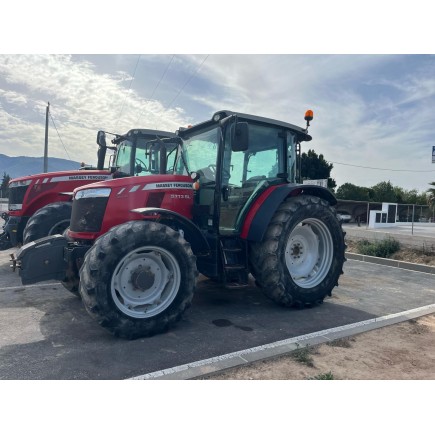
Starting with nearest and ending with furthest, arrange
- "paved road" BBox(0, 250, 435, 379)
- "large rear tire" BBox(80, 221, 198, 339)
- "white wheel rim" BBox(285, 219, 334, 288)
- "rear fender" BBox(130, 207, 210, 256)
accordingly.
Answer: "paved road" BBox(0, 250, 435, 379) < "large rear tire" BBox(80, 221, 198, 339) < "rear fender" BBox(130, 207, 210, 256) < "white wheel rim" BBox(285, 219, 334, 288)

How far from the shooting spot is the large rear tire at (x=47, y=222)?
5963mm

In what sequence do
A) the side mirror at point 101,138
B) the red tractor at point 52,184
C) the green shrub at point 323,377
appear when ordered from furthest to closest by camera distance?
1. the red tractor at point 52,184
2. the side mirror at point 101,138
3. the green shrub at point 323,377

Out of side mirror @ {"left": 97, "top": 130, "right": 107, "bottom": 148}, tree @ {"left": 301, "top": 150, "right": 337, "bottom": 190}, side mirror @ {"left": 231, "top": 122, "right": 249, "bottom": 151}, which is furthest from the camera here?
tree @ {"left": 301, "top": 150, "right": 337, "bottom": 190}

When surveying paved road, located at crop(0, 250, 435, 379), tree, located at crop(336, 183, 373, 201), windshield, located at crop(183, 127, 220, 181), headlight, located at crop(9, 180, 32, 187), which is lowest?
paved road, located at crop(0, 250, 435, 379)

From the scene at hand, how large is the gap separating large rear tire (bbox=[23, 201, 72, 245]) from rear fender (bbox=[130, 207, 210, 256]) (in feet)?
10.2

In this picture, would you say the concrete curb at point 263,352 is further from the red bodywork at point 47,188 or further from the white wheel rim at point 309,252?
the red bodywork at point 47,188

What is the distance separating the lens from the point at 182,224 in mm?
4090

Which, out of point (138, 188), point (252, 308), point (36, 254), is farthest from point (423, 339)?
point (36, 254)

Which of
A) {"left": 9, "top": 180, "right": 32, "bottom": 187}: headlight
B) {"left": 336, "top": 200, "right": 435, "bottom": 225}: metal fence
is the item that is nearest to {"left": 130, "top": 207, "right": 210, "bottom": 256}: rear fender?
{"left": 9, "top": 180, "right": 32, "bottom": 187}: headlight

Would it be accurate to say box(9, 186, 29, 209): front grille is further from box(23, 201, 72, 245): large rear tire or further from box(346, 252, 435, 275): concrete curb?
box(346, 252, 435, 275): concrete curb

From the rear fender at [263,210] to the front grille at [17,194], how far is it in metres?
5.14

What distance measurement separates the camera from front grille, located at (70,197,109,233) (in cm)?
388

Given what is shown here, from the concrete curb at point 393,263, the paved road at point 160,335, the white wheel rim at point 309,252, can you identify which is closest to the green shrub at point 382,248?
the concrete curb at point 393,263

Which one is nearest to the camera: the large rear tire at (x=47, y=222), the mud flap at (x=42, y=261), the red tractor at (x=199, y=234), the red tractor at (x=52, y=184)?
the red tractor at (x=199, y=234)
